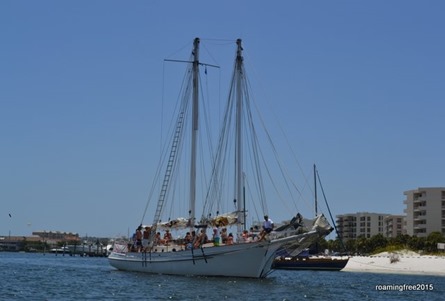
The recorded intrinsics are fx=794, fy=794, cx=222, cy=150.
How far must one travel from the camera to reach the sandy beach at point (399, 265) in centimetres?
11088

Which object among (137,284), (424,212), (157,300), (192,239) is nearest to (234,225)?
(192,239)

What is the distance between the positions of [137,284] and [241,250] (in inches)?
318

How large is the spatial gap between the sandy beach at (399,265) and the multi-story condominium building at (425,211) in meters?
59.9

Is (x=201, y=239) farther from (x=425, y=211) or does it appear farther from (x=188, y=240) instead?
(x=425, y=211)

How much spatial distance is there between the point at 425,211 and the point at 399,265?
69823 mm

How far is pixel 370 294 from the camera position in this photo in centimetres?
5300

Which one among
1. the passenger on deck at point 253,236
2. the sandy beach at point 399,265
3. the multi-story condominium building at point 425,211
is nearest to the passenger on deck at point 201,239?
the passenger on deck at point 253,236

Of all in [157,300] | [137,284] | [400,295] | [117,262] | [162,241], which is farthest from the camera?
[117,262]

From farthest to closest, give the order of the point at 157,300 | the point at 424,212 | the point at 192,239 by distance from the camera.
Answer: the point at 424,212 < the point at 192,239 < the point at 157,300

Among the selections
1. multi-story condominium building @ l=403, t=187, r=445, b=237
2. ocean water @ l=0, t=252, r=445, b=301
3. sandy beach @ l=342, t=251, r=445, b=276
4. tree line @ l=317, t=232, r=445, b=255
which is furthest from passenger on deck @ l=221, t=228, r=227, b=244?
multi-story condominium building @ l=403, t=187, r=445, b=237

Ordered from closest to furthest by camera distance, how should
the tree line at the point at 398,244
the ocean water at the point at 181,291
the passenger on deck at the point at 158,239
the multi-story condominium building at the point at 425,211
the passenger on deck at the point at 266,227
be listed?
1. the ocean water at the point at 181,291
2. the passenger on deck at the point at 266,227
3. the passenger on deck at the point at 158,239
4. the tree line at the point at 398,244
5. the multi-story condominium building at the point at 425,211

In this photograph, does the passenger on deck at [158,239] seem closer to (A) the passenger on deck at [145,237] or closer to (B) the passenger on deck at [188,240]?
(A) the passenger on deck at [145,237]

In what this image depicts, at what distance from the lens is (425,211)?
606ft

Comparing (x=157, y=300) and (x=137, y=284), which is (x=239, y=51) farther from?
(x=157, y=300)
